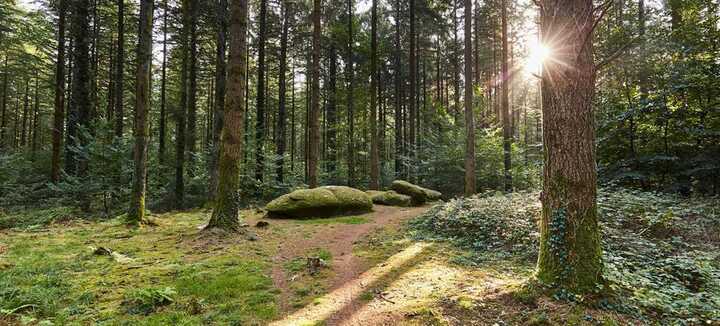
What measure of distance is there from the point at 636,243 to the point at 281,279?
553cm

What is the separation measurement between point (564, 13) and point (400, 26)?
20498 millimetres

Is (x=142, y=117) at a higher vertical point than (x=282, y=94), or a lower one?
lower

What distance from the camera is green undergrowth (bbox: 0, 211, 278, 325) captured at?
3412mm

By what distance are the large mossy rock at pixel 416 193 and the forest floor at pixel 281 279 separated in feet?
21.4

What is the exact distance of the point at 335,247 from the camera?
6727 mm

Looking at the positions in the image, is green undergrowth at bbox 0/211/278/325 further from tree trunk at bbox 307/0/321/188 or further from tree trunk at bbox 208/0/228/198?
tree trunk at bbox 307/0/321/188

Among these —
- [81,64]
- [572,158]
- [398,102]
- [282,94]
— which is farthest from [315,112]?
[398,102]

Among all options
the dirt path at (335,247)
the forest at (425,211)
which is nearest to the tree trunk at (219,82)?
the forest at (425,211)

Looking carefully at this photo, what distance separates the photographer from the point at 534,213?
22.0ft

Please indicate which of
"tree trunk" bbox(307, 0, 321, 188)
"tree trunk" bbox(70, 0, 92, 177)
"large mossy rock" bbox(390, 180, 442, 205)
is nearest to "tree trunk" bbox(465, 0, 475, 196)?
"large mossy rock" bbox(390, 180, 442, 205)

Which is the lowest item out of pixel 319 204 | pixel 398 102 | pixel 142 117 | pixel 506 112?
pixel 319 204

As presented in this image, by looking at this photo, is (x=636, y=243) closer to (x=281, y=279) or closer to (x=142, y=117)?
(x=281, y=279)

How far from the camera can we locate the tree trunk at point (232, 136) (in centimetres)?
710

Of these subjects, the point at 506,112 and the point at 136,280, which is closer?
the point at 136,280
